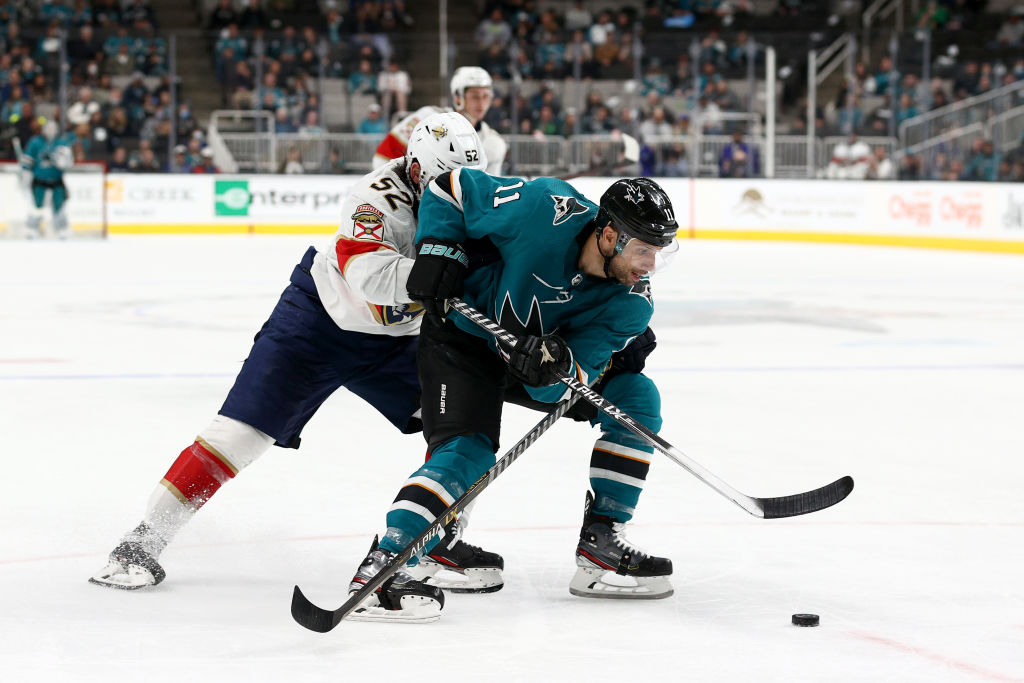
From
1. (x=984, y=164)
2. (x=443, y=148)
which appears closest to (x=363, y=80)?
(x=984, y=164)

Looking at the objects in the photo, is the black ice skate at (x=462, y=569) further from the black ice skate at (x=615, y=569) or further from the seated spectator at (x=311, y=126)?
the seated spectator at (x=311, y=126)

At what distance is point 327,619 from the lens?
2393 mm

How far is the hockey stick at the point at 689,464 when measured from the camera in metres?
2.66

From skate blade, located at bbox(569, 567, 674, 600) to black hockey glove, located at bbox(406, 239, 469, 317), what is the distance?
629 millimetres

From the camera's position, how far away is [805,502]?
2736mm

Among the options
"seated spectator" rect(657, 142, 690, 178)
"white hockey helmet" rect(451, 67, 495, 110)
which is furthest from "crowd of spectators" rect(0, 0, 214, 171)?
"white hockey helmet" rect(451, 67, 495, 110)

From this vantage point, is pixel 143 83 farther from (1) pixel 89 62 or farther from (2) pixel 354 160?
(2) pixel 354 160

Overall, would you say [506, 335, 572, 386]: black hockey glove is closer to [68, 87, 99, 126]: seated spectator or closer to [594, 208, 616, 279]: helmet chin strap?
[594, 208, 616, 279]: helmet chin strap

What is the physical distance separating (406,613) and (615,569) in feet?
1.57

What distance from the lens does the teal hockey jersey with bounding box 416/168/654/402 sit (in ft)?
8.70

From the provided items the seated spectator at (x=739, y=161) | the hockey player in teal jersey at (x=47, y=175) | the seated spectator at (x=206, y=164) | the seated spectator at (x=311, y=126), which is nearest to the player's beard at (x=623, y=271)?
the seated spectator at (x=739, y=161)

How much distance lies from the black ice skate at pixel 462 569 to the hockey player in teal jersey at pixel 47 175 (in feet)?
41.8

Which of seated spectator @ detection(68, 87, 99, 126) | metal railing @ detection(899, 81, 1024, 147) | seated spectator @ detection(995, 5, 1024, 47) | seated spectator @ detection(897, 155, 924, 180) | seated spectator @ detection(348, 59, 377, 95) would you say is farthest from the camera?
seated spectator @ detection(995, 5, 1024, 47)

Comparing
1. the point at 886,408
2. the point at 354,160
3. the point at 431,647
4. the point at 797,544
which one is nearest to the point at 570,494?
the point at 797,544
